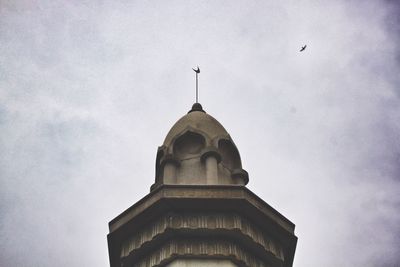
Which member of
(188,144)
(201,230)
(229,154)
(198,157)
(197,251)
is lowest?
(197,251)

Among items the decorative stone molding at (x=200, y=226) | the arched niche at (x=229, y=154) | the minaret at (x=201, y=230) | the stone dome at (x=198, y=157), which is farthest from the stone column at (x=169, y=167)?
the decorative stone molding at (x=200, y=226)

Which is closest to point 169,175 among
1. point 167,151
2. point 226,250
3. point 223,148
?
point 167,151

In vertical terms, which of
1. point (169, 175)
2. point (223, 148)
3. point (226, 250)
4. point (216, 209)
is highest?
point (223, 148)

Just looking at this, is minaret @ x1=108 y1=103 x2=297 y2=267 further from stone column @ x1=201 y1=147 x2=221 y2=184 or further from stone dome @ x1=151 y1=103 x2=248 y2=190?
stone dome @ x1=151 y1=103 x2=248 y2=190

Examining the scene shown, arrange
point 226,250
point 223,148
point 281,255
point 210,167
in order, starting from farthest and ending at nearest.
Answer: point 223,148, point 210,167, point 281,255, point 226,250

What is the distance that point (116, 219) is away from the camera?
13.5 m

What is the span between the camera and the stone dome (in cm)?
1467

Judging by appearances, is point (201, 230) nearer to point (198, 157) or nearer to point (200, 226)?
point (200, 226)

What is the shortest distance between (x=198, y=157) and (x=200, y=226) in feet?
8.46

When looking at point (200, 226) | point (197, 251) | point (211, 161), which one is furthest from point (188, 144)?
point (197, 251)

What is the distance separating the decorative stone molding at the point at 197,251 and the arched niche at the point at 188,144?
291cm

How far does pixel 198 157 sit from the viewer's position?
593 inches

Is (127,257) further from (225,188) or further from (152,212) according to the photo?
(225,188)

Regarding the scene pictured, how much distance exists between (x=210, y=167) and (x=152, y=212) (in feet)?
6.73
